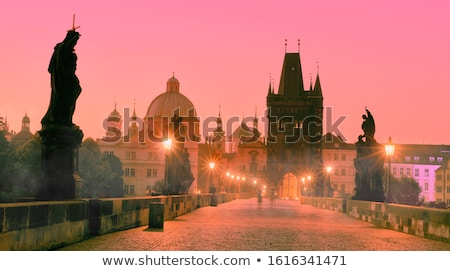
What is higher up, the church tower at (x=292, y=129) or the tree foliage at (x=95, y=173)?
the church tower at (x=292, y=129)

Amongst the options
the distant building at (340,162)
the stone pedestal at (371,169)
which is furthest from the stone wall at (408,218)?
the distant building at (340,162)

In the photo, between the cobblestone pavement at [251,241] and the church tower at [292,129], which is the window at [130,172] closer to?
the church tower at [292,129]

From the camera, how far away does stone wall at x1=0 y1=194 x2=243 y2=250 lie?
10.1 metres

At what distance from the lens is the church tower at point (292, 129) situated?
440 feet

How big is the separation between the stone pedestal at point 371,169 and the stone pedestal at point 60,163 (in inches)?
572

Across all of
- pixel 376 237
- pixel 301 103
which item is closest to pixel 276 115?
pixel 301 103

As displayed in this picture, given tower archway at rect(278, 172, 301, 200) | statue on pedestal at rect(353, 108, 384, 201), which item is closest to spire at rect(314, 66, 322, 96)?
tower archway at rect(278, 172, 301, 200)

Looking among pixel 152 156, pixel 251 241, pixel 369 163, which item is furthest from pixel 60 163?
pixel 152 156

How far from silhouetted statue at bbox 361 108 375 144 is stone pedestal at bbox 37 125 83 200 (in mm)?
14887

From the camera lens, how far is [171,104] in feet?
445

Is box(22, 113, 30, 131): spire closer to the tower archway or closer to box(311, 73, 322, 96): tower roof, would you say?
the tower archway

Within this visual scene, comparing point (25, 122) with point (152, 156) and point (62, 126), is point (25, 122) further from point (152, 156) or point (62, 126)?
point (62, 126)

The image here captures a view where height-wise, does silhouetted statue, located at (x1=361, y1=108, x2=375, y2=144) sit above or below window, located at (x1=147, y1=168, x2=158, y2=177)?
above

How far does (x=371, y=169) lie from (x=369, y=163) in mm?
241
